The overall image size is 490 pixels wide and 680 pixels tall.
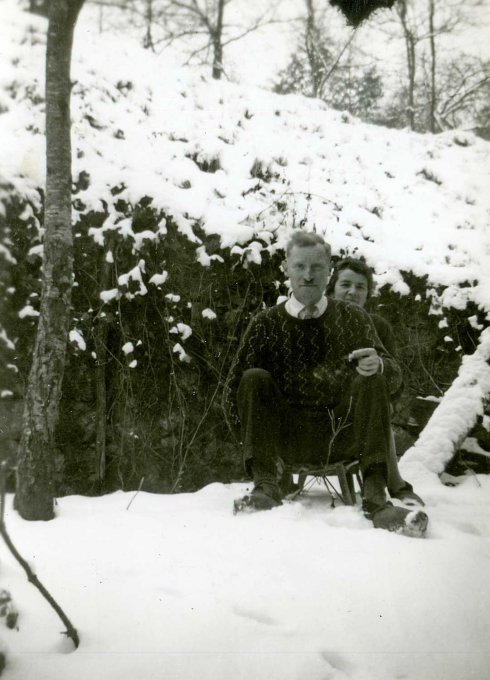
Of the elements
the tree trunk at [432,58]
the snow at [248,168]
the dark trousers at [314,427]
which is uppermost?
the tree trunk at [432,58]

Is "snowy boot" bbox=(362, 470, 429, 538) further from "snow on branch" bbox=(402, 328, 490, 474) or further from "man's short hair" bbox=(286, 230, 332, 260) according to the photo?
"man's short hair" bbox=(286, 230, 332, 260)

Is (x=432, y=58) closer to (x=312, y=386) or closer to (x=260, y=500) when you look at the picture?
(x=312, y=386)

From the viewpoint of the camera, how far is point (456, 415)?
9.67ft

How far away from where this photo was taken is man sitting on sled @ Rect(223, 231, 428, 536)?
6.72 ft

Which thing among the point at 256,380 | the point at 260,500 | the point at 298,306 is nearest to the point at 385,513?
the point at 260,500

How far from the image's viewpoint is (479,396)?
303cm

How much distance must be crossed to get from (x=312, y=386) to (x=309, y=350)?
0.53 ft

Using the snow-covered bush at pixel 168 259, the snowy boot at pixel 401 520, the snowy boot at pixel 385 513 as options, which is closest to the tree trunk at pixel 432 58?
the snow-covered bush at pixel 168 259

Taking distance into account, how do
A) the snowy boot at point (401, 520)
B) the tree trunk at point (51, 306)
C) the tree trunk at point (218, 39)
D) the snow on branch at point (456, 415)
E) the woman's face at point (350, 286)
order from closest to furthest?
1. the snowy boot at point (401, 520)
2. the tree trunk at point (51, 306)
3. the tree trunk at point (218, 39)
4. the snow on branch at point (456, 415)
5. the woman's face at point (350, 286)

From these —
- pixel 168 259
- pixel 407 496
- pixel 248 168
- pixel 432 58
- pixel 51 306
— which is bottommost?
pixel 407 496

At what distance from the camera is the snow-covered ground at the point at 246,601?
115cm

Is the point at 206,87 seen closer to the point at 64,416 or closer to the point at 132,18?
the point at 132,18

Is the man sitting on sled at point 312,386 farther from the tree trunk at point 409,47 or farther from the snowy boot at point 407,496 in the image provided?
the tree trunk at point 409,47

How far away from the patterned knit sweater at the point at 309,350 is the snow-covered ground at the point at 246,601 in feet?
2.05
